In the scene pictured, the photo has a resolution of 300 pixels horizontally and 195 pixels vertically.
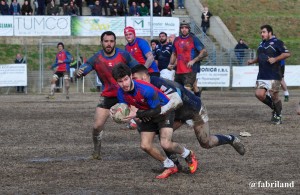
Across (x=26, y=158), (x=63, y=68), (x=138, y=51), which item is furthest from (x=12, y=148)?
(x=63, y=68)

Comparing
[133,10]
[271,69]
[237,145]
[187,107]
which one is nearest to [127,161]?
[237,145]

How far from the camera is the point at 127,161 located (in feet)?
39.0

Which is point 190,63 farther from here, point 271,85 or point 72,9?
point 72,9

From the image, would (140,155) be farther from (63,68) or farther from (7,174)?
(63,68)

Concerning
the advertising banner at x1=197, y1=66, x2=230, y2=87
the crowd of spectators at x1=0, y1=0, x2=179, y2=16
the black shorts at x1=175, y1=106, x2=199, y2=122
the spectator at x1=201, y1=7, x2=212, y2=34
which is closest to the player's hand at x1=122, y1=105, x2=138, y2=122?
the black shorts at x1=175, y1=106, x2=199, y2=122

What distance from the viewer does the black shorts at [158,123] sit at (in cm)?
1023

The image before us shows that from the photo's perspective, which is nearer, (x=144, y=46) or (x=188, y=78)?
(x=144, y=46)

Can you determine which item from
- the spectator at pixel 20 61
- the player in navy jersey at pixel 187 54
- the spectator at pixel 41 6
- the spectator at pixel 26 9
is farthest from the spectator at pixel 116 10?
the player in navy jersey at pixel 187 54

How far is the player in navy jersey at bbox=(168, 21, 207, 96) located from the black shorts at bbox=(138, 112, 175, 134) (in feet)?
26.2

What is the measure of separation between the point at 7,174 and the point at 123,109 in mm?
1935

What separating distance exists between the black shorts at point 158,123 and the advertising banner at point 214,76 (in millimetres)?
26272

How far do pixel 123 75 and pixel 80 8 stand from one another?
32910 mm

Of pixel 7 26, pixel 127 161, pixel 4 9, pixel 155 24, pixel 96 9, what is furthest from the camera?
pixel 96 9

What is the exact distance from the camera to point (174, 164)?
34.7 feet
